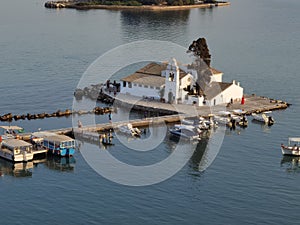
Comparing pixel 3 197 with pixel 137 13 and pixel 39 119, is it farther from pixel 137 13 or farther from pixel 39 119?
pixel 137 13

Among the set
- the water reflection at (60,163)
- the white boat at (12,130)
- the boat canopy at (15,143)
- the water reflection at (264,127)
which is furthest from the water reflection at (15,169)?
the water reflection at (264,127)

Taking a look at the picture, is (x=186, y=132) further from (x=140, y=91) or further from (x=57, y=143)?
(x=140, y=91)

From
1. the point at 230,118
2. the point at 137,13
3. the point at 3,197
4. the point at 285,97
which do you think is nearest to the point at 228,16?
the point at 137,13

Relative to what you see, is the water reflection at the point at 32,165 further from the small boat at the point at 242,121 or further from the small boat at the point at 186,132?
the small boat at the point at 242,121

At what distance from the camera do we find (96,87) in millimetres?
70250

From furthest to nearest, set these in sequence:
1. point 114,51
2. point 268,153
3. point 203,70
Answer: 1. point 114,51
2. point 203,70
3. point 268,153

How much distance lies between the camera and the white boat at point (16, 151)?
1923 inches

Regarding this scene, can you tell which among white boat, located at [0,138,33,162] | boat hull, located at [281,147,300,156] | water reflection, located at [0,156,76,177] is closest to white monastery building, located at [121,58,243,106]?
boat hull, located at [281,147,300,156]

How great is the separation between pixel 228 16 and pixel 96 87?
9321 cm

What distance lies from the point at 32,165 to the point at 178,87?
20.4m

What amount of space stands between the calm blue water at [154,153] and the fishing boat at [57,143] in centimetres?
96

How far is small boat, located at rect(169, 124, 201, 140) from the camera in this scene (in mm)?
55531

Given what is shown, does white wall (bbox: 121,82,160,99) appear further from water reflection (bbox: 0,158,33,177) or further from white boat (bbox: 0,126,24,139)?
water reflection (bbox: 0,158,33,177)

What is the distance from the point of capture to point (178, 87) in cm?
6462
